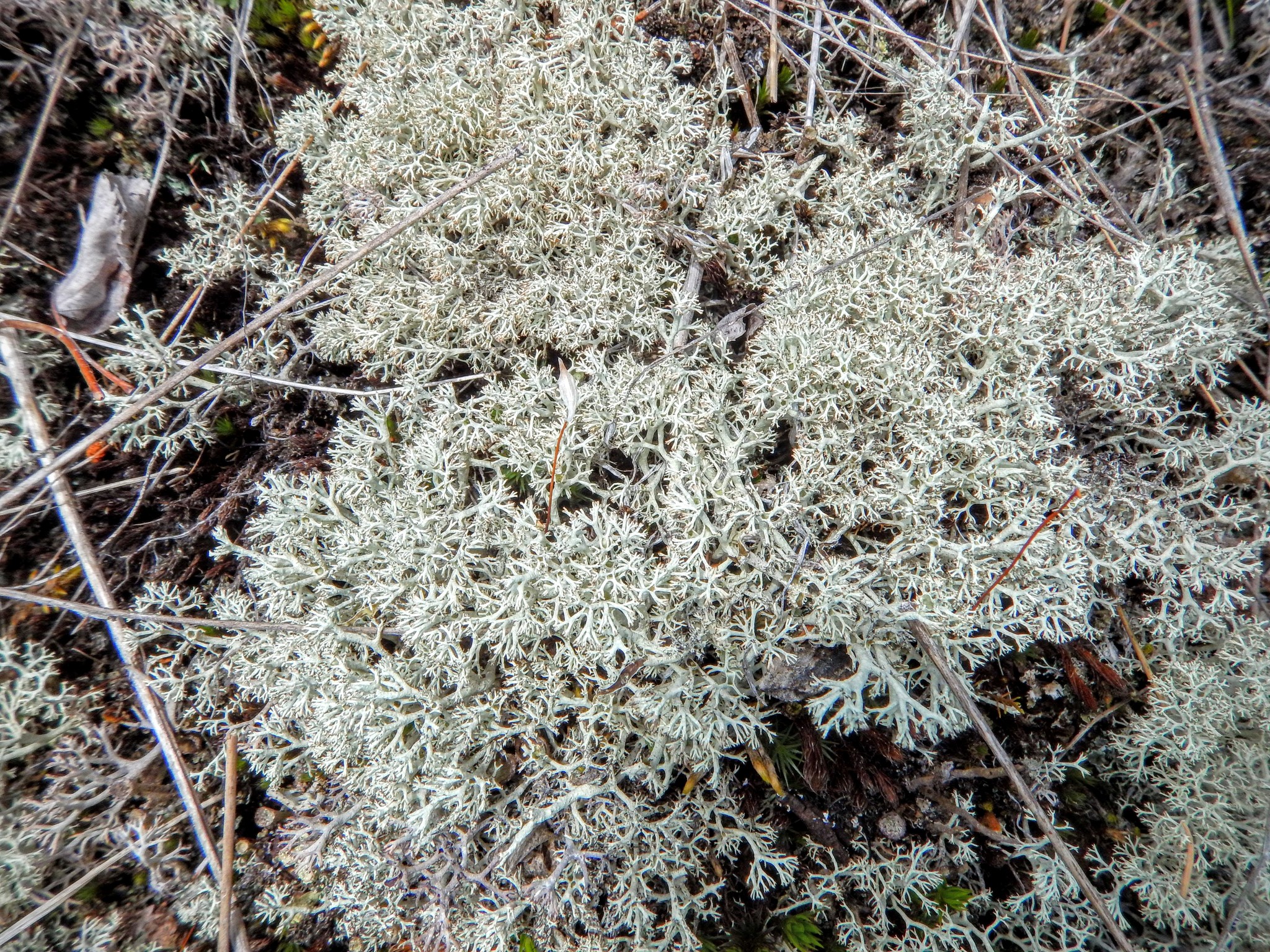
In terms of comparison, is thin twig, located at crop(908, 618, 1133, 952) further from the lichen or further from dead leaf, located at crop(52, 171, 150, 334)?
dead leaf, located at crop(52, 171, 150, 334)

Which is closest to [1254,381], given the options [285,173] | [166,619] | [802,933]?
[802,933]

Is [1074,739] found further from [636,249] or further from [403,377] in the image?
[403,377]

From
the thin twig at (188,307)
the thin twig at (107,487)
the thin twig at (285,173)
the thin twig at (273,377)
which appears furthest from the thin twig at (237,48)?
the thin twig at (107,487)

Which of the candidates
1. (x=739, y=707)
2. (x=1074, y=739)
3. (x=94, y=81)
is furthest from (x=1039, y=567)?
(x=94, y=81)

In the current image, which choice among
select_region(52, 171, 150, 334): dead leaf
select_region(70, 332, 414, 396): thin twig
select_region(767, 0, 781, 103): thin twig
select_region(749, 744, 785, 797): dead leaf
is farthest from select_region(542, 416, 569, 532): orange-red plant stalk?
select_region(52, 171, 150, 334): dead leaf

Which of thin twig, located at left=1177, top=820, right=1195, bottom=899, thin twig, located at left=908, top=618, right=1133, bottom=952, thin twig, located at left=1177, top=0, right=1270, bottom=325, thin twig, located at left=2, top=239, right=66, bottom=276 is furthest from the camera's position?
thin twig, located at left=2, top=239, right=66, bottom=276

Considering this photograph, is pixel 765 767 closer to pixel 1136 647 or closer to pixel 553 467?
pixel 553 467

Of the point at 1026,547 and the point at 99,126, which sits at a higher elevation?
the point at 1026,547
